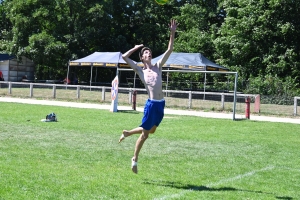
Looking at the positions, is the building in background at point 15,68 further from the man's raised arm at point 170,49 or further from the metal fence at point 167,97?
the man's raised arm at point 170,49

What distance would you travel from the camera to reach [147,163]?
9344mm

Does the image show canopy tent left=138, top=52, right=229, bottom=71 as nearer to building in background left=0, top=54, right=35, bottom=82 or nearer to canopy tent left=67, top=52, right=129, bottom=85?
canopy tent left=67, top=52, right=129, bottom=85

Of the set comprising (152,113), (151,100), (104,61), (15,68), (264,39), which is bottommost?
(152,113)

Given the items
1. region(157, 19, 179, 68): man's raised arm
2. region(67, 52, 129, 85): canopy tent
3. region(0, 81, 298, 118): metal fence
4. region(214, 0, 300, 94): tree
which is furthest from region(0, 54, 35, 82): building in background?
region(157, 19, 179, 68): man's raised arm

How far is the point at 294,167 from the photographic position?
9555 mm

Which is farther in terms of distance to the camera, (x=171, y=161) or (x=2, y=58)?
(x=2, y=58)

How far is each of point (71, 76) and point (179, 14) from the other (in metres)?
12.7

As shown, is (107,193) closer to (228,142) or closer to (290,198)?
(290,198)

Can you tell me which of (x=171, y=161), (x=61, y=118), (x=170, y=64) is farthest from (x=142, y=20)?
(x=171, y=161)

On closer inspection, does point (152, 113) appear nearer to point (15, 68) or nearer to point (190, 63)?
point (190, 63)

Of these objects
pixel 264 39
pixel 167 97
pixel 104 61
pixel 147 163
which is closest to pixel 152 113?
pixel 147 163

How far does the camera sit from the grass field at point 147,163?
22.7 ft

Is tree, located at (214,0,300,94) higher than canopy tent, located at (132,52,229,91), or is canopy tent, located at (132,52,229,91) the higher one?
tree, located at (214,0,300,94)

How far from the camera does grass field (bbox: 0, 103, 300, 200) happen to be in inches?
273
